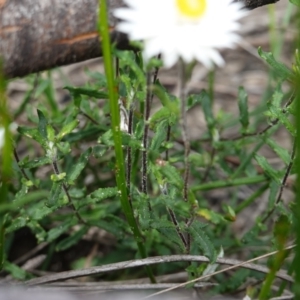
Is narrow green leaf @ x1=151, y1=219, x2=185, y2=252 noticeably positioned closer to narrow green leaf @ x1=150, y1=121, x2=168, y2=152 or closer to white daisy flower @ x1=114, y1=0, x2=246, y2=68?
narrow green leaf @ x1=150, y1=121, x2=168, y2=152

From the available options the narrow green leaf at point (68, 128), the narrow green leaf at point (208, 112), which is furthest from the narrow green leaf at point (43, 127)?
Result: the narrow green leaf at point (208, 112)

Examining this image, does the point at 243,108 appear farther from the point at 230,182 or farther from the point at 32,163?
the point at 32,163

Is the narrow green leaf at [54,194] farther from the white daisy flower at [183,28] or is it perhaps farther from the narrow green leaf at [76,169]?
the white daisy flower at [183,28]

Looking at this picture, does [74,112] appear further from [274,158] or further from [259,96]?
[259,96]

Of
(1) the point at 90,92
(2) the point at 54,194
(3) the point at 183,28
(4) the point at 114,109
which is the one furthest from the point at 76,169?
(3) the point at 183,28

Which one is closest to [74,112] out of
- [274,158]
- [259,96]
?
[274,158]

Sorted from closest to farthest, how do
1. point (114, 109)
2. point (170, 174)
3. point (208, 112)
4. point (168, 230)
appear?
point (114, 109) → point (170, 174) → point (168, 230) → point (208, 112)
